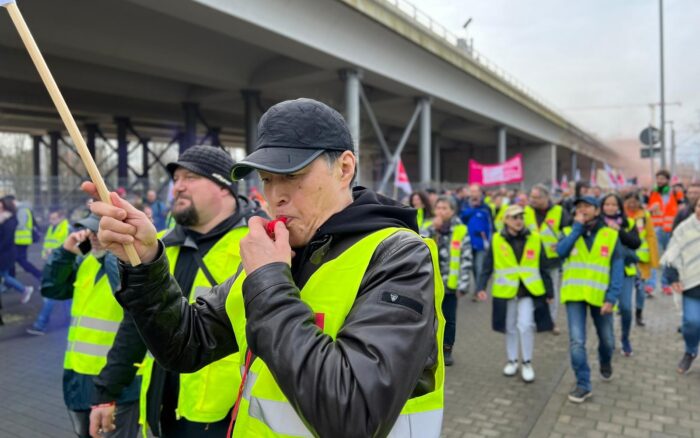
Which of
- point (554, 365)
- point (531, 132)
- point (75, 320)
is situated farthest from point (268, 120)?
point (531, 132)

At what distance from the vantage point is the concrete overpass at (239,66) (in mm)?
12562

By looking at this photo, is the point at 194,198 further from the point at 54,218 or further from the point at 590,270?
the point at 54,218

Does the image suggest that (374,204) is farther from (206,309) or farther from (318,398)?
(206,309)

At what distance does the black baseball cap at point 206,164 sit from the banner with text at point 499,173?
15011 millimetres

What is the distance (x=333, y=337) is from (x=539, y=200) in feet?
24.8

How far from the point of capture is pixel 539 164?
129ft

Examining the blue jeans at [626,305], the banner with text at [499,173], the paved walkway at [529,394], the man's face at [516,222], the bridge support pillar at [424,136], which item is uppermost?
the bridge support pillar at [424,136]

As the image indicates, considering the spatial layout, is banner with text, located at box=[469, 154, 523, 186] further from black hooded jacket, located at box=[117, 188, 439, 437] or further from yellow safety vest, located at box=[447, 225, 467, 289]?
black hooded jacket, located at box=[117, 188, 439, 437]

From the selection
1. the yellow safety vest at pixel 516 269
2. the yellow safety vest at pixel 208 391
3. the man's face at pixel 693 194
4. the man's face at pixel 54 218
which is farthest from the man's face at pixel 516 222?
the man's face at pixel 54 218

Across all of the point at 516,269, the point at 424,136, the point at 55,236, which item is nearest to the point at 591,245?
the point at 516,269

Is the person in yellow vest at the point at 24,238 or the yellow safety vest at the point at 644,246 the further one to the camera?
the person in yellow vest at the point at 24,238

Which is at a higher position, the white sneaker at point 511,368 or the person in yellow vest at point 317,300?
the person in yellow vest at point 317,300

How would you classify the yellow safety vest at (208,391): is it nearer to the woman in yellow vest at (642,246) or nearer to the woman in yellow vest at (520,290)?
the woman in yellow vest at (520,290)

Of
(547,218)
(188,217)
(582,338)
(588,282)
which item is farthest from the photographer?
(547,218)
